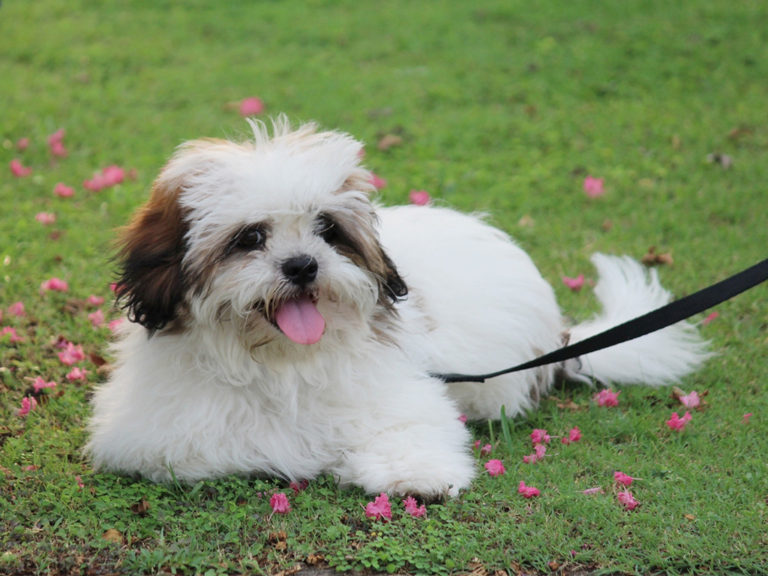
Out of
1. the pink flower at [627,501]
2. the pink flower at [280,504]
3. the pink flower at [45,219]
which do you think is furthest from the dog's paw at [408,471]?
the pink flower at [45,219]

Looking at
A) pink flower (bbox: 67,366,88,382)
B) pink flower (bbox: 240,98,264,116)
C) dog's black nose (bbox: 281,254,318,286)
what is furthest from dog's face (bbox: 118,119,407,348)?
pink flower (bbox: 240,98,264,116)

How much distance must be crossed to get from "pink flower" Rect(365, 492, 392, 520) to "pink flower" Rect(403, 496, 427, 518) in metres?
0.06

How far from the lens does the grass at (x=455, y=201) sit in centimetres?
312

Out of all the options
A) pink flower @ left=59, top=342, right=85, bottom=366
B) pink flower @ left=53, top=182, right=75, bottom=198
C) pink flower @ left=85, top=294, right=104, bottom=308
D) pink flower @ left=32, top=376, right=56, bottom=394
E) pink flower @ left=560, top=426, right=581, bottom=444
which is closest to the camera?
pink flower @ left=560, top=426, right=581, bottom=444

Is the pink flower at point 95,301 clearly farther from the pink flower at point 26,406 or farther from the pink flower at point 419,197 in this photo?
the pink flower at point 419,197

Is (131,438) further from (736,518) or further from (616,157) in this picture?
(616,157)

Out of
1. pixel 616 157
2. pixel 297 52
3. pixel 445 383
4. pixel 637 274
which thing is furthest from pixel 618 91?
pixel 445 383

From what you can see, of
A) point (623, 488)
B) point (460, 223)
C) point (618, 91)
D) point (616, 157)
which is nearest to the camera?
point (623, 488)

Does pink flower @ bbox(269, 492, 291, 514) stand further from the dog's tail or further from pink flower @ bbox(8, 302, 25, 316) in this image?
pink flower @ bbox(8, 302, 25, 316)

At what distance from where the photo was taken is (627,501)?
A: 3.33 metres

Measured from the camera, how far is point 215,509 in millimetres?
3270

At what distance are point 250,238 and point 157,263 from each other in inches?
13.1

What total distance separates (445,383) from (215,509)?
106 cm

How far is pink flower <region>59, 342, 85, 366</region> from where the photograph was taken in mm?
4320
